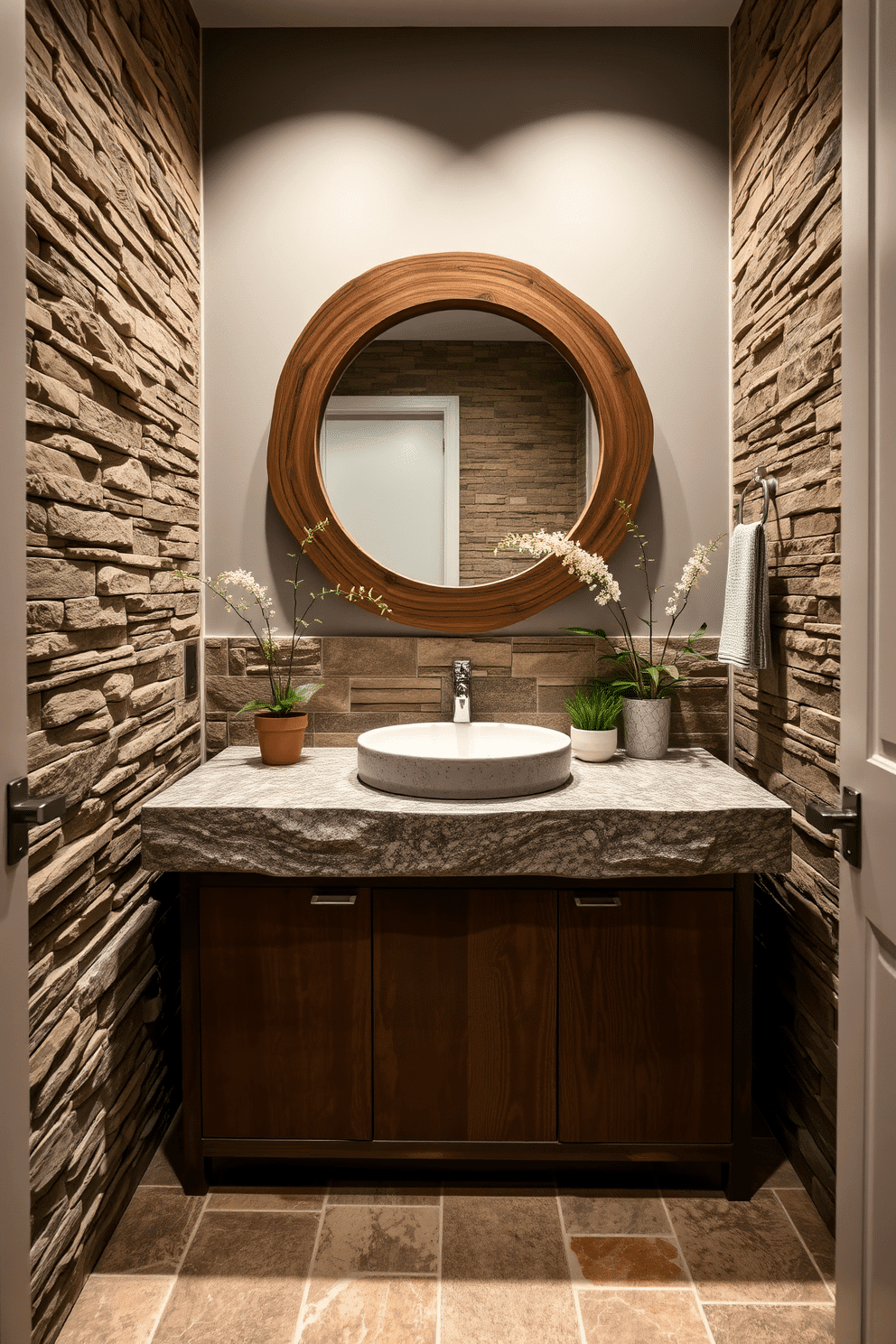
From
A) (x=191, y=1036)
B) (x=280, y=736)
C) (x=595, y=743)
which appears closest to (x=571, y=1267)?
(x=191, y=1036)

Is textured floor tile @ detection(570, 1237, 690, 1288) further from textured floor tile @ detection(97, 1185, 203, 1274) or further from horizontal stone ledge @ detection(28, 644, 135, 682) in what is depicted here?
horizontal stone ledge @ detection(28, 644, 135, 682)

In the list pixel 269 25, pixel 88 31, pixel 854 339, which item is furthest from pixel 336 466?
pixel 854 339

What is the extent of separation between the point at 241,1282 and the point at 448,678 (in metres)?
1.31

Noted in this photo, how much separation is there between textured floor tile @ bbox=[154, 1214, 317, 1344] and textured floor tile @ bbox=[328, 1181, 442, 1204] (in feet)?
0.27

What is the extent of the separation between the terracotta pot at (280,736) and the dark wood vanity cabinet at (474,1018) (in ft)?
1.19

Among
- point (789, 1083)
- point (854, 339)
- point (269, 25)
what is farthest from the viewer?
point (269, 25)

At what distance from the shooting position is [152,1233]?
A: 5.17ft

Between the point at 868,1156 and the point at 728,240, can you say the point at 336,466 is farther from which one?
the point at 868,1156

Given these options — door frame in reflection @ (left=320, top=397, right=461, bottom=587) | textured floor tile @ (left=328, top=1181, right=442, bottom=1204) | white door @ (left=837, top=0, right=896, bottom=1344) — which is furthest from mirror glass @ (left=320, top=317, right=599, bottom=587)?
textured floor tile @ (left=328, top=1181, right=442, bottom=1204)

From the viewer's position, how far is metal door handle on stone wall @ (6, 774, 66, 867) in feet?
3.05

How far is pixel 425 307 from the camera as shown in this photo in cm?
207

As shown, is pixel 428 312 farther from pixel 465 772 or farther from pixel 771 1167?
pixel 771 1167

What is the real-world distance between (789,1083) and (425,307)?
200 cm

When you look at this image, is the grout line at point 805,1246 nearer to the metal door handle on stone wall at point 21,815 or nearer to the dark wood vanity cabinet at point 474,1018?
the dark wood vanity cabinet at point 474,1018
